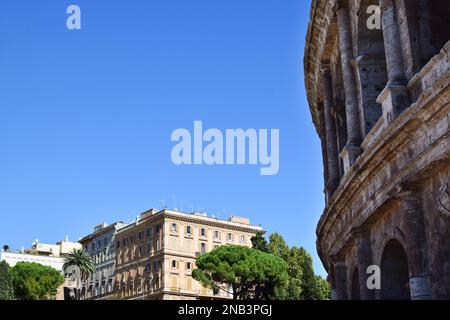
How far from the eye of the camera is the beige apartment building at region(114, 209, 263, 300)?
73188 millimetres

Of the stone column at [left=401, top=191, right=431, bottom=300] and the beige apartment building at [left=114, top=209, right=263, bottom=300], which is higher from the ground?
the beige apartment building at [left=114, top=209, right=263, bottom=300]

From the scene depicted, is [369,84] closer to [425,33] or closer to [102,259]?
[425,33]

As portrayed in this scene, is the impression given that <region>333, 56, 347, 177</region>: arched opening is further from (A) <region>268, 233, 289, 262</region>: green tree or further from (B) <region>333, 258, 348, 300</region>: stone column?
(A) <region>268, 233, 289, 262</region>: green tree

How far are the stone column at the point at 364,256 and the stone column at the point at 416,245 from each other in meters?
2.56

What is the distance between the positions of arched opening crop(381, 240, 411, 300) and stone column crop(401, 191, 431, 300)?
1839 millimetres

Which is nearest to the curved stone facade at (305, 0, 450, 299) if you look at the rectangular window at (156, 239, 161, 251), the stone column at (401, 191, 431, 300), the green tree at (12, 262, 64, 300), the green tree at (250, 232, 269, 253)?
the stone column at (401, 191, 431, 300)

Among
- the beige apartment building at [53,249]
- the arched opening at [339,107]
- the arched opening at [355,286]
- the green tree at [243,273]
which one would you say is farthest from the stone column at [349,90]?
the beige apartment building at [53,249]

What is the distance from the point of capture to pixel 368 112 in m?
15.2

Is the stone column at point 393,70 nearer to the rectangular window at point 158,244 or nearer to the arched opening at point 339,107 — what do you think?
the arched opening at point 339,107

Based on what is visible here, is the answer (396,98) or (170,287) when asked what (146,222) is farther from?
(396,98)

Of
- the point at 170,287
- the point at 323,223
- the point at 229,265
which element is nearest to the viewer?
the point at 323,223

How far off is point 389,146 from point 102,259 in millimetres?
80237

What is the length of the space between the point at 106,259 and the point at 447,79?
81.0 meters
